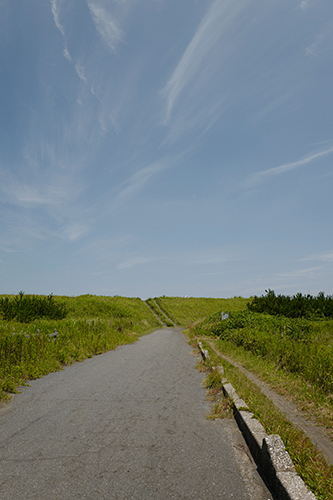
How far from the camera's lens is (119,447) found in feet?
13.7

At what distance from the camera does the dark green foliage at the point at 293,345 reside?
7273 mm

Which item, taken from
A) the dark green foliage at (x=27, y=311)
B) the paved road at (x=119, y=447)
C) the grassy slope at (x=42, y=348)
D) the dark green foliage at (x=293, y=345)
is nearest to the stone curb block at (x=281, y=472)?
the paved road at (x=119, y=447)

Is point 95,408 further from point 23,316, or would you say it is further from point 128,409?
point 23,316

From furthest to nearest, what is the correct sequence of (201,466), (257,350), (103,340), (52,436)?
(103,340), (257,350), (52,436), (201,466)

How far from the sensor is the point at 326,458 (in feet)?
12.8

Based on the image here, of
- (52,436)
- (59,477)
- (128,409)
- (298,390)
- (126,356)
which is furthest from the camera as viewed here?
(126,356)

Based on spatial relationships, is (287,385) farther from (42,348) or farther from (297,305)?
(297,305)

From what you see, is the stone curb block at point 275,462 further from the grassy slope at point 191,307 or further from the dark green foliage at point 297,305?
the grassy slope at point 191,307

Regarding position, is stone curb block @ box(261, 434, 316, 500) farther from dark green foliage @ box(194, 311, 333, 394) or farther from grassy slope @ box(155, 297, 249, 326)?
grassy slope @ box(155, 297, 249, 326)

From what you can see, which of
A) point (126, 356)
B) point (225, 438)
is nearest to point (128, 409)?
point (225, 438)

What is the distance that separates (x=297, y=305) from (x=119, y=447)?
81.8 feet

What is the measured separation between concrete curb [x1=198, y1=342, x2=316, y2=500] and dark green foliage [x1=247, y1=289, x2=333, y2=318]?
770 inches

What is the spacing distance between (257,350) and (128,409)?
267 inches

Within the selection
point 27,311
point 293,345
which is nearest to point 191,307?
point 27,311
